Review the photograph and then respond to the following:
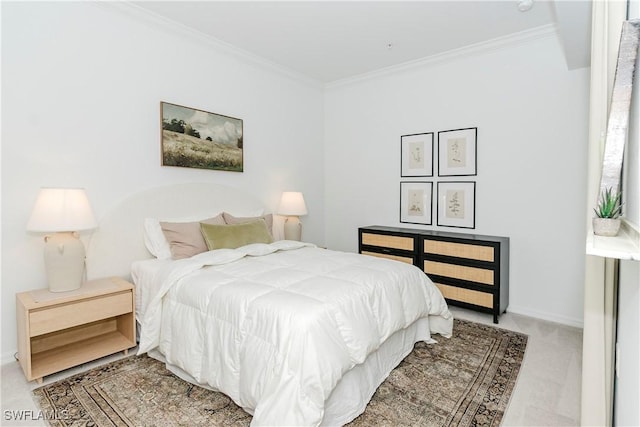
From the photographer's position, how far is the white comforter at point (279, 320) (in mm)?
1609

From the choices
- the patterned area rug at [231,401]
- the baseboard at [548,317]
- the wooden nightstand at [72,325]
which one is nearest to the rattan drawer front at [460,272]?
the baseboard at [548,317]

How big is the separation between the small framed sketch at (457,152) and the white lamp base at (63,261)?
11.5 ft

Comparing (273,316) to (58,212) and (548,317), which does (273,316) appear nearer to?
(58,212)

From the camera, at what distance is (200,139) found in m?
3.45

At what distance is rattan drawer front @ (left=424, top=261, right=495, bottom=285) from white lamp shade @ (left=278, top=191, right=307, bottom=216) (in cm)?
155

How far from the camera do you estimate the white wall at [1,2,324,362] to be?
2.38 meters

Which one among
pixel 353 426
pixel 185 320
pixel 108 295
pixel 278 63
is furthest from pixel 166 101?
pixel 353 426

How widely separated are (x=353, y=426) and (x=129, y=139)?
9.12 feet

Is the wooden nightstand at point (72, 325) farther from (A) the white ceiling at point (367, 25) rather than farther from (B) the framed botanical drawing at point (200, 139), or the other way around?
(A) the white ceiling at point (367, 25)

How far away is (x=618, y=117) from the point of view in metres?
1.11

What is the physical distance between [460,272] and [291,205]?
1.98 m

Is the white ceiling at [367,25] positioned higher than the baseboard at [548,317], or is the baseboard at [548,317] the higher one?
the white ceiling at [367,25]

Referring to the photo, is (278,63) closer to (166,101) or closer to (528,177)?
(166,101)

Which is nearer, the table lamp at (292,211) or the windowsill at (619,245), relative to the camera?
the windowsill at (619,245)
